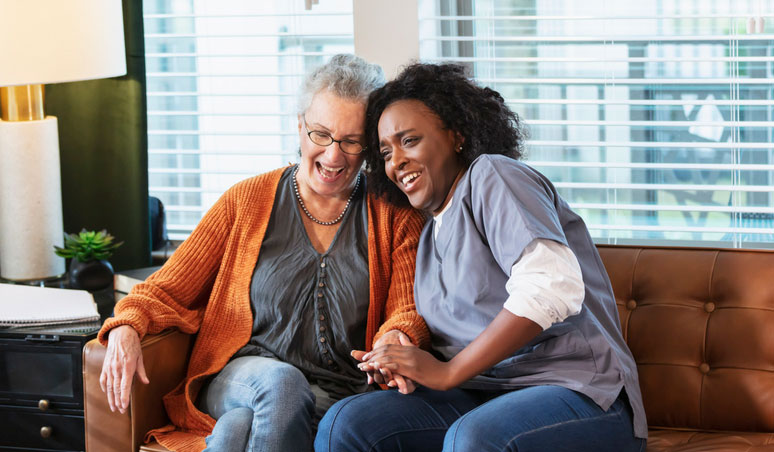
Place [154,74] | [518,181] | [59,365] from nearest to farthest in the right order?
1. [518,181]
2. [59,365]
3. [154,74]

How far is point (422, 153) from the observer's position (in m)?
1.88

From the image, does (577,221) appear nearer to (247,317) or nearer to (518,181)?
(518,181)

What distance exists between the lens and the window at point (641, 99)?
7.79 feet

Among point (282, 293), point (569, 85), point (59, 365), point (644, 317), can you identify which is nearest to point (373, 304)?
point (282, 293)

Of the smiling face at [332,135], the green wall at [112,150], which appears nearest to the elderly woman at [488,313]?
the smiling face at [332,135]

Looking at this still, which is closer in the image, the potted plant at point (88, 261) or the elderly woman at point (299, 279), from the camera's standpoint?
the elderly woman at point (299, 279)

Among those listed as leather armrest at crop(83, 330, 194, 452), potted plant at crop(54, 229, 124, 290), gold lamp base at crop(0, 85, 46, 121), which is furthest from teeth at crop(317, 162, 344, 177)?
gold lamp base at crop(0, 85, 46, 121)

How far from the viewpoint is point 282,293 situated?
202 centimetres

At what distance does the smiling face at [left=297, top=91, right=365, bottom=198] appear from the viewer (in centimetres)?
202

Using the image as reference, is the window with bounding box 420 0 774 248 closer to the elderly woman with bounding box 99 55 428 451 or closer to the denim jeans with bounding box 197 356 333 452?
the elderly woman with bounding box 99 55 428 451

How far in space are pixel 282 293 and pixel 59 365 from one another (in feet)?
2.02

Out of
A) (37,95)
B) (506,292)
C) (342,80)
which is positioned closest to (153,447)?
(506,292)

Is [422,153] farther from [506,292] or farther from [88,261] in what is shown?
[88,261]

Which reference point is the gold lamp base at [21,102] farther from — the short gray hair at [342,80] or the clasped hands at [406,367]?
the clasped hands at [406,367]
